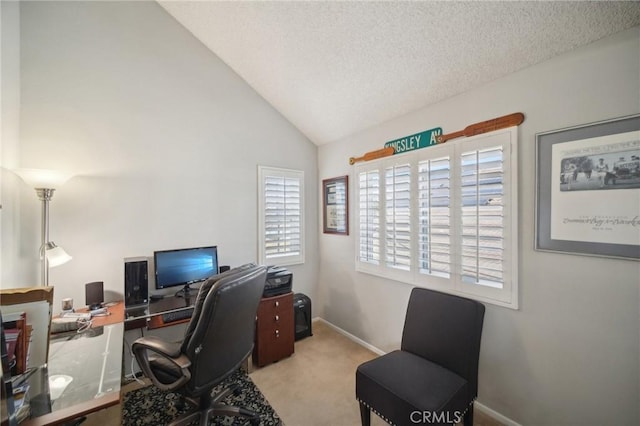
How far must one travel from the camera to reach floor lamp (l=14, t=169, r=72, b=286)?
1751 mm

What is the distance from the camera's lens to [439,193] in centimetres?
208

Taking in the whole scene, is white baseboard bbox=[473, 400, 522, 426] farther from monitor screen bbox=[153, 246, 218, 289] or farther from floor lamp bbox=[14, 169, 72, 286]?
floor lamp bbox=[14, 169, 72, 286]

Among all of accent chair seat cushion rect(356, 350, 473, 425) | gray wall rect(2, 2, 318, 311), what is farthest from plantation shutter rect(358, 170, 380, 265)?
gray wall rect(2, 2, 318, 311)

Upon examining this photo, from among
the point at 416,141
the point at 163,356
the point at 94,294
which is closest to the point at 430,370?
the point at 163,356

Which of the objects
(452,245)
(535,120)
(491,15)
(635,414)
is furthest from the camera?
(452,245)

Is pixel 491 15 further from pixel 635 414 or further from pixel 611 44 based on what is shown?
pixel 635 414

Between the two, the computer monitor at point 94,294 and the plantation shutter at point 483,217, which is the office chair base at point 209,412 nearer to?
the computer monitor at point 94,294

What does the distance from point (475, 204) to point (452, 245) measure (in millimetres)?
366

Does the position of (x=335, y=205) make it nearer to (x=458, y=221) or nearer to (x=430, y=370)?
(x=458, y=221)

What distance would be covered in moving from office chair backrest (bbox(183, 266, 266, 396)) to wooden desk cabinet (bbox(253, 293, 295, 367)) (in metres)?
0.80

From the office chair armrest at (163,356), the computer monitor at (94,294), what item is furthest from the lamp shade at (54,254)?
the office chair armrest at (163,356)

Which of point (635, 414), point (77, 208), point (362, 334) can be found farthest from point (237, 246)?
point (635, 414)

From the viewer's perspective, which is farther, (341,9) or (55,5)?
(55,5)

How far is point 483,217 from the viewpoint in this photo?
1799 millimetres
